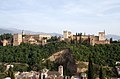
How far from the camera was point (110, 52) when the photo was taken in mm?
55562

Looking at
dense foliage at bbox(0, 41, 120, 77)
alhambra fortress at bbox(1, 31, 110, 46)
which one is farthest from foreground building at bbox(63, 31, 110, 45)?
dense foliage at bbox(0, 41, 120, 77)

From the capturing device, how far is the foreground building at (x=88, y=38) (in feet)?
195

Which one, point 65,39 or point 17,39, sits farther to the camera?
point 17,39

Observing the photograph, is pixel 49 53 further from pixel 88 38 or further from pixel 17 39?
pixel 17 39

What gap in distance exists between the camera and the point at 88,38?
60062mm

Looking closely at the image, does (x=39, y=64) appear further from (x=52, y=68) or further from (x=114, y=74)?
(x=114, y=74)

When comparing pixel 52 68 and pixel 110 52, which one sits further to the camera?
pixel 110 52

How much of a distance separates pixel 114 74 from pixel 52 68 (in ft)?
33.4

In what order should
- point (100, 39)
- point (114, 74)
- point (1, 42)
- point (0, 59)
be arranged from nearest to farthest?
1. point (114, 74)
2. point (0, 59)
3. point (100, 39)
4. point (1, 42)

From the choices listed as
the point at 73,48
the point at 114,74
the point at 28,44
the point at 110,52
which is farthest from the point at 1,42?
the point at 114,74

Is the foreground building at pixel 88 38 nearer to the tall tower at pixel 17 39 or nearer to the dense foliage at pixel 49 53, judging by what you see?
the dense foliage at pixel 49 53

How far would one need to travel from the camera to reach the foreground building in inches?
2340

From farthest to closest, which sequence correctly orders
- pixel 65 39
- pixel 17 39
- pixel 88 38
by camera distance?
pixel 17 39
pixel 65 39
pixel 88 38

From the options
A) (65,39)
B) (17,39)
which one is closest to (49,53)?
(65,39)
